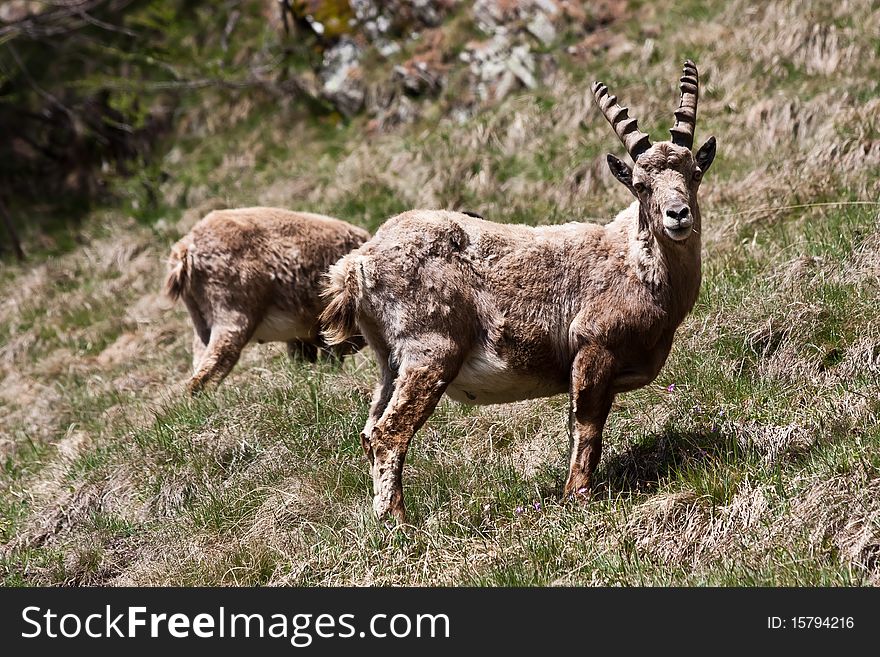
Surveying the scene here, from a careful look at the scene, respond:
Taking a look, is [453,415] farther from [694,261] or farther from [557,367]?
[694,261]

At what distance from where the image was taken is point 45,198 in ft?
63.1

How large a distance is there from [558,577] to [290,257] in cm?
490

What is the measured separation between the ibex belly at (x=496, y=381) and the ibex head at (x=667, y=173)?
3.61 feet

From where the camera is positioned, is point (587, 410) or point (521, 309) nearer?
point (587, 410)

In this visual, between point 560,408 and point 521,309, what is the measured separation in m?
1.51

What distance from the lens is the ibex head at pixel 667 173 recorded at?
558 centimetres

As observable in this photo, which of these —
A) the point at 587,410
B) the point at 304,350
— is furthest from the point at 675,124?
the point at 304,350

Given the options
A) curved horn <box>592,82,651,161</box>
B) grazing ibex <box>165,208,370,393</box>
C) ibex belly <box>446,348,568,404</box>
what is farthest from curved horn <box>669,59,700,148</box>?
grazing ibex <box>165,208,370,393</box>

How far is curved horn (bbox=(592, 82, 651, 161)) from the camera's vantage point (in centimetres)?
595

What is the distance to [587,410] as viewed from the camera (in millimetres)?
5953

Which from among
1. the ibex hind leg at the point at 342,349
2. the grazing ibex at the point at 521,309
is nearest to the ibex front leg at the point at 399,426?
the grazing ibex at the point at 521,309

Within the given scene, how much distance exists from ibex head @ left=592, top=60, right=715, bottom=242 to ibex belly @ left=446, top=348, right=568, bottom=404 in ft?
3.61

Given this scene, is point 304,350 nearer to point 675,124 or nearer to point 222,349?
point 222,349

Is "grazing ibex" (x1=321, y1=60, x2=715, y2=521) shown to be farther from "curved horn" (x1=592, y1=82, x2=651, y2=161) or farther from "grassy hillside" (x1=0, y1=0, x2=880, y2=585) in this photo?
"grassy hillside" (x1=0, y1=0, x2=880, y2=585)
